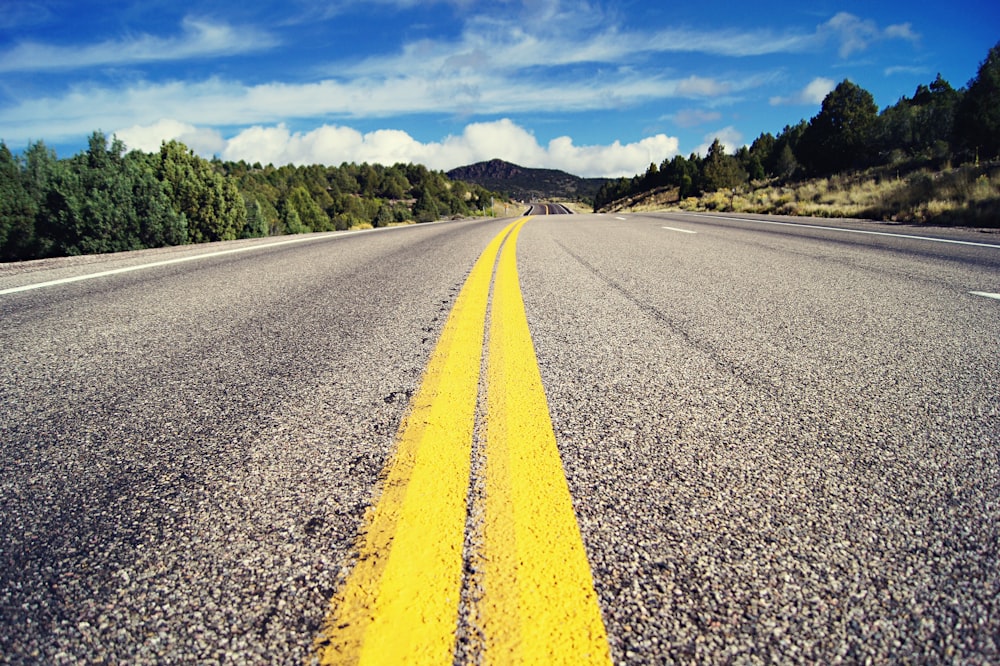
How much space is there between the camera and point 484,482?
1.26 m

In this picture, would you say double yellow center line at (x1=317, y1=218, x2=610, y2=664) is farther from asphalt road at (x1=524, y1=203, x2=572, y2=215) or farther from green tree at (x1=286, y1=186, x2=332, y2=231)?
asphalt road at (x1=524, y1=203, x2=572, y2=215)

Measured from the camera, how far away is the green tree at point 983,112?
31.8 metres

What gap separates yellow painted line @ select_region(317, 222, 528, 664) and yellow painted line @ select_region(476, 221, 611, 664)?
2.8 inches

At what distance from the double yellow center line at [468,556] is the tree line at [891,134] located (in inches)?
1619

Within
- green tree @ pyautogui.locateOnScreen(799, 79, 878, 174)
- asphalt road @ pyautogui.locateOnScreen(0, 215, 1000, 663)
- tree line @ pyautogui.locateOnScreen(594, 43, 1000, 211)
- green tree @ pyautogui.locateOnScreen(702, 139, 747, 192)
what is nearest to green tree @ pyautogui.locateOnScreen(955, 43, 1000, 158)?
tree line @ pyautogui.locateOnScreen(594, 43, 1000, 211)

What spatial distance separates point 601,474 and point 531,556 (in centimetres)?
37

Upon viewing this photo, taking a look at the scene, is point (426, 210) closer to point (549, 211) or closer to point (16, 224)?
point (549, 211)

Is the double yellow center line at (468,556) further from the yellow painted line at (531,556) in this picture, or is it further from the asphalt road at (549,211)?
the asphalt road at (549,211)

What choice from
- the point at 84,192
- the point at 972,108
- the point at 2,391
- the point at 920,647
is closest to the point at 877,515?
the point at 920,647

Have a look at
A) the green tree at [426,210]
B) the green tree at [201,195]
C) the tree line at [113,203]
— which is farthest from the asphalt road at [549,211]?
the green tree at [201,195]

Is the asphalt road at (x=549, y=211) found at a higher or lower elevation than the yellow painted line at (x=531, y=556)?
higher

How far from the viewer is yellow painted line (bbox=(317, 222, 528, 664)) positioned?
0.81 metres

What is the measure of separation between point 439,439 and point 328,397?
1.98ft

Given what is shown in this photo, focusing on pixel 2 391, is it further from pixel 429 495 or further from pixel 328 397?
pixel 429 495
